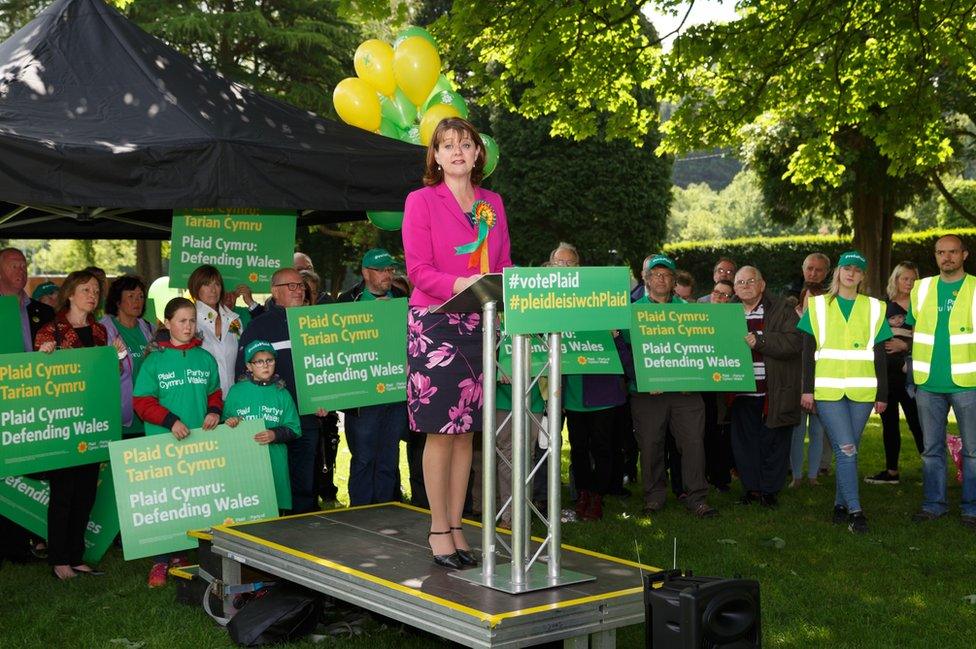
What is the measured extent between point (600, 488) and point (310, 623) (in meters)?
3.47

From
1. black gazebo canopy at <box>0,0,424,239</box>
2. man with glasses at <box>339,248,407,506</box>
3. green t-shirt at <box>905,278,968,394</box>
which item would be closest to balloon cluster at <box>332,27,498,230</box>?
black gazebo canopy at <box>0,0,424,239</box>

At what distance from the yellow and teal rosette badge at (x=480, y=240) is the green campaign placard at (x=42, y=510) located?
3901mm

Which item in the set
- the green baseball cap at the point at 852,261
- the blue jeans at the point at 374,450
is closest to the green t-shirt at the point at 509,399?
the blue jeans at the point at 374,450

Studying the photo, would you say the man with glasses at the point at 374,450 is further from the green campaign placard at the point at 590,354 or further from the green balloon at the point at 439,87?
the green balloon at the point at 439,87

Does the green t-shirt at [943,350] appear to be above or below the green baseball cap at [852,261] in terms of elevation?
below

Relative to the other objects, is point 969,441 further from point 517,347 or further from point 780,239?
point 780,239

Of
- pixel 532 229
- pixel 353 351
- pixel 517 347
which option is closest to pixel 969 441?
pixel 353 351

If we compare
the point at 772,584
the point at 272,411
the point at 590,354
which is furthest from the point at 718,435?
the point at 272,411

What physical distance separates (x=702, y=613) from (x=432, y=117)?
5.24 m

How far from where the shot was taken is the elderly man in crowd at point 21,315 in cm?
769

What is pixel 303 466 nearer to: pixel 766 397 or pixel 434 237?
pixel 434 237

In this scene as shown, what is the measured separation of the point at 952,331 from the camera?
27.7 feet

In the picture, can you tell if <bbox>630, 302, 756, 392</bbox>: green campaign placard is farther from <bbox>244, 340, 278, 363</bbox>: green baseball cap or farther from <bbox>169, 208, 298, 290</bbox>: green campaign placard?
<bbox>244, 340, 278, 363</bbox>: green baseball cap

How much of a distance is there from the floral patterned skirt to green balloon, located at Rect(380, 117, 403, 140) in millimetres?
4000
